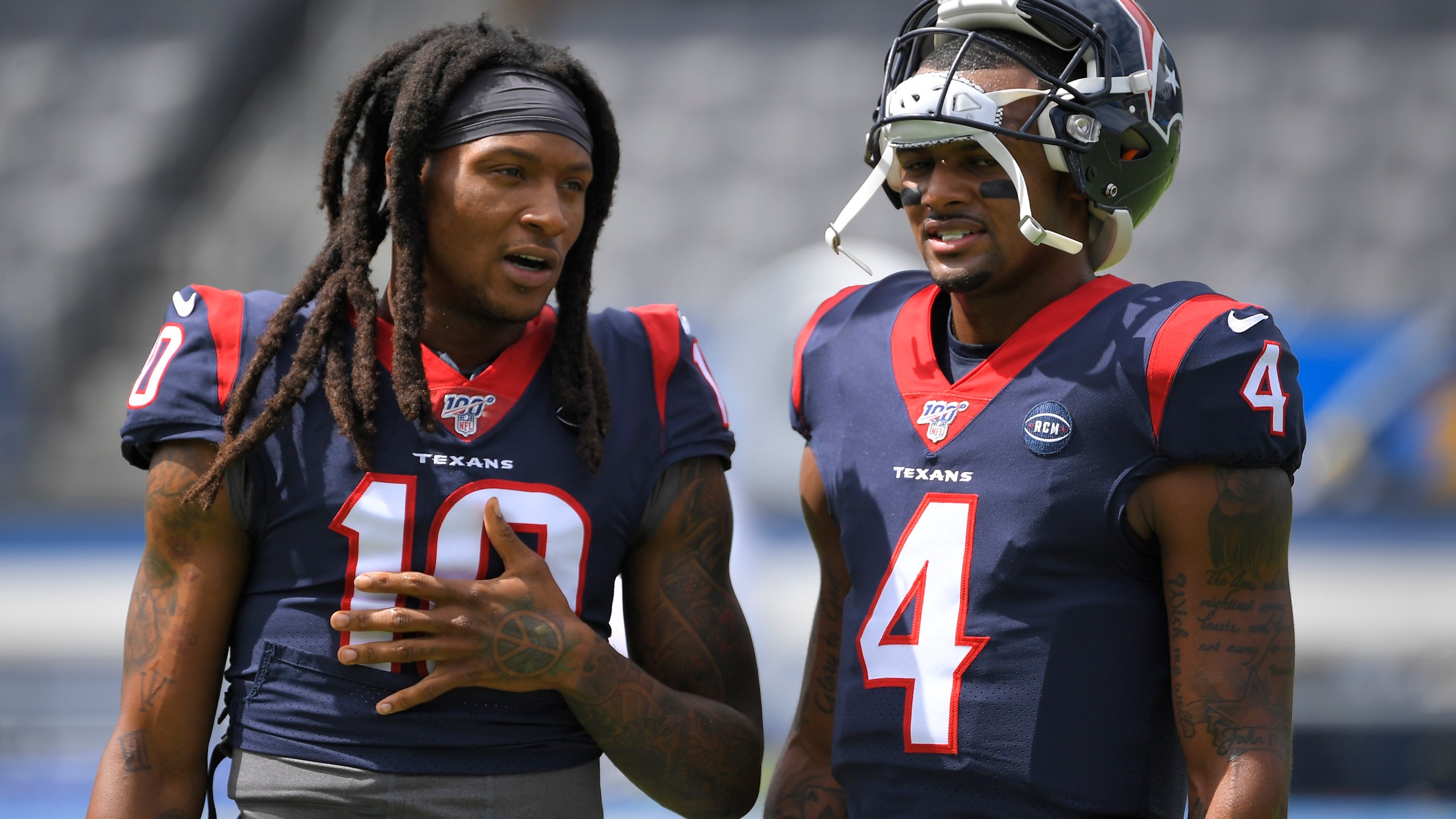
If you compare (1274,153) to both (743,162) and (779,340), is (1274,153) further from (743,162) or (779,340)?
(779,340)

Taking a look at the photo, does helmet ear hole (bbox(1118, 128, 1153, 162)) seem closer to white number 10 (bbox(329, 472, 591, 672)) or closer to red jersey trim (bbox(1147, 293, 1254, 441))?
red jersey trim (bbox(1147, 293, 1254, 441))

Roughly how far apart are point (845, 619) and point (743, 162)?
6470 millimetres

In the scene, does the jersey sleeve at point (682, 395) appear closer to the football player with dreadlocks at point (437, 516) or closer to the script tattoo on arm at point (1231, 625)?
the football player with dreadlocks at point (437, 516)

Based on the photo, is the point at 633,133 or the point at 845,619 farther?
the point at 633,133

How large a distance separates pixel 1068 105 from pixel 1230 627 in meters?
0.76

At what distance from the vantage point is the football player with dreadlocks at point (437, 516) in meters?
2.19

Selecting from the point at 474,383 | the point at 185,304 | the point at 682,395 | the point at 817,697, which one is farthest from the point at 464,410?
the point at 817,697

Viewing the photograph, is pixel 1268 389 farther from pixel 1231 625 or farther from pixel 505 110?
pixel 505 110

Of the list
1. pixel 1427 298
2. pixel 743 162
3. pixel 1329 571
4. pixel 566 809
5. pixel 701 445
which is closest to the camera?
pixel 566 809

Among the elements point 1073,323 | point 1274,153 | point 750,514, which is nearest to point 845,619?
point 1073,323

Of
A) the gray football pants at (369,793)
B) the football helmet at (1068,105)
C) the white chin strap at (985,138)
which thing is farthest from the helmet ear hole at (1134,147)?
the gray football pants at (369,793)

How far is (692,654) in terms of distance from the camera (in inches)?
95.3

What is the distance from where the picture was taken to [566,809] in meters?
2.26

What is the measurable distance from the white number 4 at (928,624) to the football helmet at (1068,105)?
1.42ft
